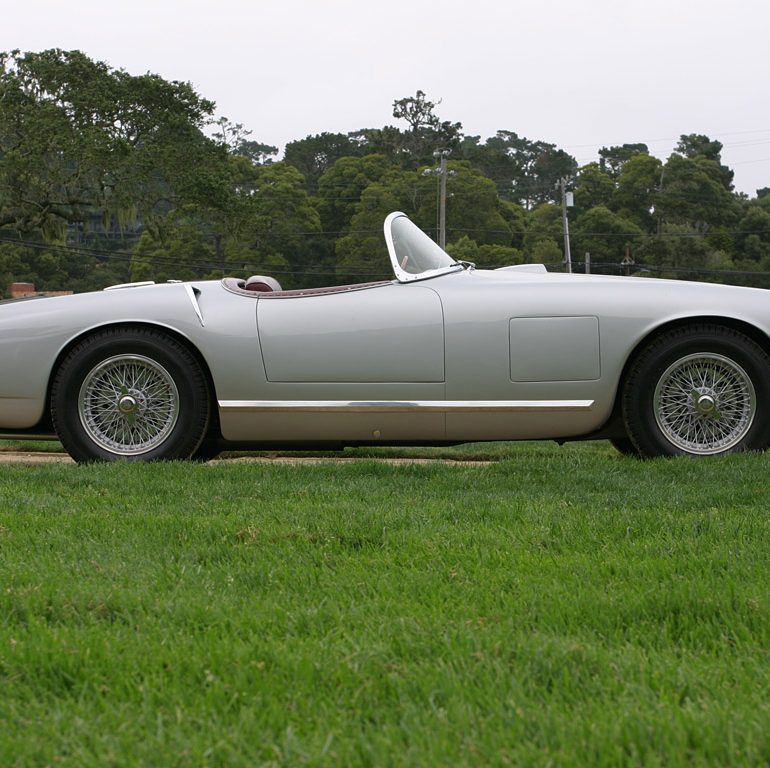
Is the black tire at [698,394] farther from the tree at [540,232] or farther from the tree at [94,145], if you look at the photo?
the tree at [540,232]

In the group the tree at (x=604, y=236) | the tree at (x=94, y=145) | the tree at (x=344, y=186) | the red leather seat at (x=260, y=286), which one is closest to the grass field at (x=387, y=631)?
the red leather seat at (x=260, y=286)

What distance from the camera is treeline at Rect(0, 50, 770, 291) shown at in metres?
37.8

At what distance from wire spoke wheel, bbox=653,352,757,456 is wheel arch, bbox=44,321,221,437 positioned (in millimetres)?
2368

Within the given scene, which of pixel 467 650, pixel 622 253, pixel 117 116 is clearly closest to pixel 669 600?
pixel 467 650

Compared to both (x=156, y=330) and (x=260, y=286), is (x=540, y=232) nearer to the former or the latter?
(x=260, y=286)

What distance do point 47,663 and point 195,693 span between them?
1.25 ft

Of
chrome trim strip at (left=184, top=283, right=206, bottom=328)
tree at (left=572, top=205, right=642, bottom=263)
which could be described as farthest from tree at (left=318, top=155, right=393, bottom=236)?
chrome trim strip at (left=184, top=283, right=206, bottom=328)

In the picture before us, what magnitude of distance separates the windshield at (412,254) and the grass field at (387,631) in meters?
1.83

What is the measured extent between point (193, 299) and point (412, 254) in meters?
1.24

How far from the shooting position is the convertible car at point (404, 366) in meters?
5.30

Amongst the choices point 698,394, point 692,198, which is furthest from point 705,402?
point 692,198

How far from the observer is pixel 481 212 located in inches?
2645

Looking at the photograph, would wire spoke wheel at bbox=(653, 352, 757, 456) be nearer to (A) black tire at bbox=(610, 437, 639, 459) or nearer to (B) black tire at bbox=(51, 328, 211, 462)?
A: (A) black tire at bbox=(610, 437, 639, 459)

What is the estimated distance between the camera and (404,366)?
5301 millimetres
